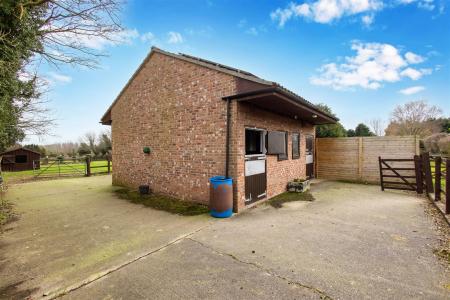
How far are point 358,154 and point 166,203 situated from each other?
9.15 metres

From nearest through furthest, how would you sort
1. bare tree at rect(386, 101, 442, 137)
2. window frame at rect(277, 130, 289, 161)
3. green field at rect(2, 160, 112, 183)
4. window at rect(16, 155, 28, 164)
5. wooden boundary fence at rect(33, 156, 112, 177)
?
window frame at rect(277, 130, 289, 161)
green field at rect(2, 160, 112, 183)
wooden boundary fence at rect(33, 156, 112, 177)
window at rect(16, 155, 28, 164)
bare tree at rect(386, 101, 442, 137)

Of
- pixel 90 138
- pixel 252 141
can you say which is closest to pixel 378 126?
pixel 252 141

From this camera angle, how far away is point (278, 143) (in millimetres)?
7262

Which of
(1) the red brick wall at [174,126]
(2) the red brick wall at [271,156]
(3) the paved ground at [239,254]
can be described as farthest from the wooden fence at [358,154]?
(1) the red brick wall at [174,126]

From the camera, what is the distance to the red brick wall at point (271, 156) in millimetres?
5441

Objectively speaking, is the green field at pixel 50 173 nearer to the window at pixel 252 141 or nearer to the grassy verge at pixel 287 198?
the window at pixel 252 141

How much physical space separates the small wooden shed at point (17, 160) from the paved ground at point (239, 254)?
23691mm

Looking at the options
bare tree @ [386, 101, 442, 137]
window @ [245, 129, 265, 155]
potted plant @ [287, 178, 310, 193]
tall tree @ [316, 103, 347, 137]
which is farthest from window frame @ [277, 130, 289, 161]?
bare tree @ [386, 101, 442, 137]

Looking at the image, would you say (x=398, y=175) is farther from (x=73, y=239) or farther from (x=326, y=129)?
(x=73, y=239)

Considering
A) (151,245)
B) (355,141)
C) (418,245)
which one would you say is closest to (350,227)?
(418,245)

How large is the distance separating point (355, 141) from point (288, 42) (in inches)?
226

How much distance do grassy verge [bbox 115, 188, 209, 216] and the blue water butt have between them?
59cm

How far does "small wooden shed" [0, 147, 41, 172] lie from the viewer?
2173cm

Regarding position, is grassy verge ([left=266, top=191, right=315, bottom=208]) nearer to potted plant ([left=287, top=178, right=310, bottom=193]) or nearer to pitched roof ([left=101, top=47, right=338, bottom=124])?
potted plant ([left=287, top=178, right=310, bottom=193])
